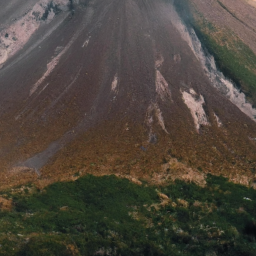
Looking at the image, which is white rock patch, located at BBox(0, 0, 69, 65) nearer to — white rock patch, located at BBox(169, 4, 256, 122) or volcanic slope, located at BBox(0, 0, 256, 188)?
volcanic slope, located at BBox(0, 0, 256, 188)

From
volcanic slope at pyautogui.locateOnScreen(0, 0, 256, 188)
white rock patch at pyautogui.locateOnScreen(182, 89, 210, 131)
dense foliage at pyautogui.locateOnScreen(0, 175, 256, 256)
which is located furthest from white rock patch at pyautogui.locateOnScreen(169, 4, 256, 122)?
dense foliage at pyautogui.locateOnScreen(0, 175, 256, 256)

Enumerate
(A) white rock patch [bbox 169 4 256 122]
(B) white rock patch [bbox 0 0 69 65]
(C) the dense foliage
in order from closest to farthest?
(C) the dense foliage
(A) white rock patch [bbox 169 4 256 122]
(B) white rock patch [bbox 0 0 69 65]

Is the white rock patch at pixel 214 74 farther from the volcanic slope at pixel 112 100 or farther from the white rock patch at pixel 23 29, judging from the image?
the white rock patch at pixel 23 29

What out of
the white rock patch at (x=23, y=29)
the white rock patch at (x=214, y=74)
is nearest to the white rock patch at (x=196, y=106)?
the white rock patch at (x=214, y=74)

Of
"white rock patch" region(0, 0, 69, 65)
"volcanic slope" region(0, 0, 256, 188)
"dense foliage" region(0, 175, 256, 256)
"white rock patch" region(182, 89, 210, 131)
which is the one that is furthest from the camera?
"white rock patch" region(0, 0, 69, 65)

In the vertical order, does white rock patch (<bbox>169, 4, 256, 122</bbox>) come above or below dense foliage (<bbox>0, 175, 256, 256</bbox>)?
above

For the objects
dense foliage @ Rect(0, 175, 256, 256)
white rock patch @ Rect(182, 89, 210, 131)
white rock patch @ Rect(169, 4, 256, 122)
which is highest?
white rock patch @ Rect(169, 4, 256, 122)
